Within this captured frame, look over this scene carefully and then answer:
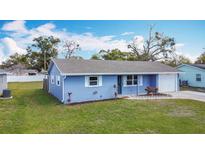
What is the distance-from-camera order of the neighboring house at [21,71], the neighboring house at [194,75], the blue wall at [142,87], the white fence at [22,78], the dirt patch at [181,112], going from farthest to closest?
the neighboring house at [21,71]
the white fence at [22,78]
the neighboring house at [194,75]
the blue wall at [142,87]
the dirt patch at [181,112]

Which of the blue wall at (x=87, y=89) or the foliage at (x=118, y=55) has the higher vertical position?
the foliage at (x=118, y=55)

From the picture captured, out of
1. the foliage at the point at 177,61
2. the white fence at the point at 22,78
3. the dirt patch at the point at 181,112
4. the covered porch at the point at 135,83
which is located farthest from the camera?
the foliage at the point at 177,61

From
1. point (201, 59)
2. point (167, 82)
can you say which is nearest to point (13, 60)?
point (201, 59)

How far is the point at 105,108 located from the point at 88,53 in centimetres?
3686

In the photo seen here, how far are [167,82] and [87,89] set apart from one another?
8.93 metres

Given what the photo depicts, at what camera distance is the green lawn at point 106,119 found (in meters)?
7.66

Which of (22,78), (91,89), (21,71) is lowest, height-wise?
(91,89)

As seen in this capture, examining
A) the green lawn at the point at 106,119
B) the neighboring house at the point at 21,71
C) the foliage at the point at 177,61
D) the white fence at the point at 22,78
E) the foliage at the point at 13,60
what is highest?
the foliage at the point at 13,60

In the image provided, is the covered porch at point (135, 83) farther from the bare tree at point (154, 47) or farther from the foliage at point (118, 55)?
the foliage at point (118, 55)

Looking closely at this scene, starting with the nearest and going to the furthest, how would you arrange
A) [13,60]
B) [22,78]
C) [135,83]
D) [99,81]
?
[99,81] → [135,83] → [22,78] → [13,60]

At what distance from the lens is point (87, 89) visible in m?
13.9

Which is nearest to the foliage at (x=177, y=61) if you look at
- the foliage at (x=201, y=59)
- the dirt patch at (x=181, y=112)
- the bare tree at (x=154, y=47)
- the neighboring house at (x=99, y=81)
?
the bare tree at (x=154, y=47)

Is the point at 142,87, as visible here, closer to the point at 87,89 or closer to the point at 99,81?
the point at 99,81
